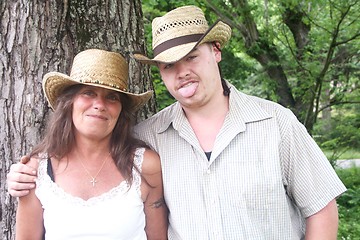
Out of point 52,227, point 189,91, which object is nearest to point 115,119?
point 189,91

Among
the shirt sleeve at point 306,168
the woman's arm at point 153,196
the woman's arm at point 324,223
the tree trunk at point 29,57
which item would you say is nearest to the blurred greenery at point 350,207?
the woman's arm at point 324,223

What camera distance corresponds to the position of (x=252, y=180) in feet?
7.79

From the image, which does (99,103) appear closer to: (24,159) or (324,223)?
(24,159)

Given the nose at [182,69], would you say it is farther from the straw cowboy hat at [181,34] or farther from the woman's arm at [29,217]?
the woman's arm at [29,217]

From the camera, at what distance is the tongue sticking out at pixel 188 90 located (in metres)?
2.39

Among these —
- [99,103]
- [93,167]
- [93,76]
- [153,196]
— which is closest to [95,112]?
[99,103]

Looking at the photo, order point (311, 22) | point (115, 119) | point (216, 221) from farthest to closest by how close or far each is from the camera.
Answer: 1. point (311, 22)
2. point (115, 119)
3. point (216, 221)

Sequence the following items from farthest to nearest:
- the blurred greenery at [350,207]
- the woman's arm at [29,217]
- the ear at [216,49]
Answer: the blurred greenery at [350,207], the ear at [216,49], the woman's arm at [29,217]

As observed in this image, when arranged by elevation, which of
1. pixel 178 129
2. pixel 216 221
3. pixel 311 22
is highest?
pixel 311 22

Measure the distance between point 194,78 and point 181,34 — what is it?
0.27 meters

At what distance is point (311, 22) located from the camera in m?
8.00

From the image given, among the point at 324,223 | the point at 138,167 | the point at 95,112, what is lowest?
the point at 324,223

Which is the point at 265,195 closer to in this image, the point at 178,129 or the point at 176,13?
the point at 178,129

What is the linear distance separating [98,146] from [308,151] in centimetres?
117
